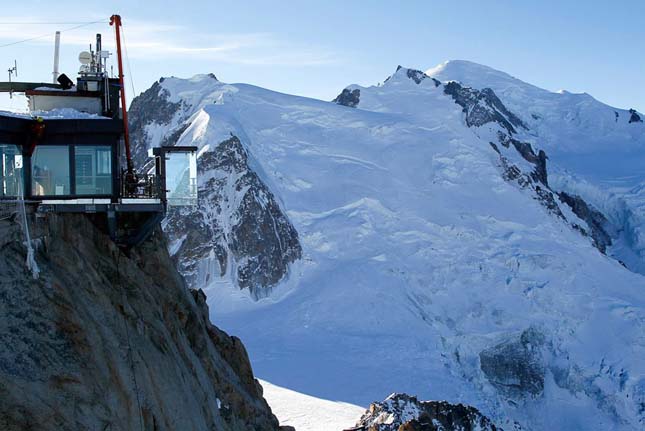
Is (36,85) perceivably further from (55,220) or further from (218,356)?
(218,356)

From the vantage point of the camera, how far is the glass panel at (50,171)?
1459 cm

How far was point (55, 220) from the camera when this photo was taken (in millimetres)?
13922

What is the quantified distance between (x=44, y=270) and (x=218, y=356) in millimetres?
6799

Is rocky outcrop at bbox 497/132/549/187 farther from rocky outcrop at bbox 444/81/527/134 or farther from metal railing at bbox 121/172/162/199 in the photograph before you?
metal railing at bbox 121/172/162/199

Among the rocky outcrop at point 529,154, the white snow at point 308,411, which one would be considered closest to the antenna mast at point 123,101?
the white snow at point 308,411

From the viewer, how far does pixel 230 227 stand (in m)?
68.8

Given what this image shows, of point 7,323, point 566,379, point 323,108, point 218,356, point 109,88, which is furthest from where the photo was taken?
point 323,108

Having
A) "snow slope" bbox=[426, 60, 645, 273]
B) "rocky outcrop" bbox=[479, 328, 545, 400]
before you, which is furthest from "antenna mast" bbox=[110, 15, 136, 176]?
"snow slope" bbox=[426, 60, 645, 273]

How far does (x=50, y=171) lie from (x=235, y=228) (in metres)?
54.1

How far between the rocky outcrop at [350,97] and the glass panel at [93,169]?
75.9 meters

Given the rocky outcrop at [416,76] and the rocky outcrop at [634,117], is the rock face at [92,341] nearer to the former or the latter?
the rocky outcrop at [416,76]

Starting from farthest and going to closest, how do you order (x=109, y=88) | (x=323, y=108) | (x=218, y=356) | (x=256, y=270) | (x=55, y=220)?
(x=323, y=108), (x=256, y=270), (x=218, y=356), (x=109, y=88), (x=55, y=220)

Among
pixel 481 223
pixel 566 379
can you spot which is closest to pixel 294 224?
pixel 481 223

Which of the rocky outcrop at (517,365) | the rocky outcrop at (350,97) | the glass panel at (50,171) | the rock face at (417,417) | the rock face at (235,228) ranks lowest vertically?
the rocky outcrop at (517,365)
